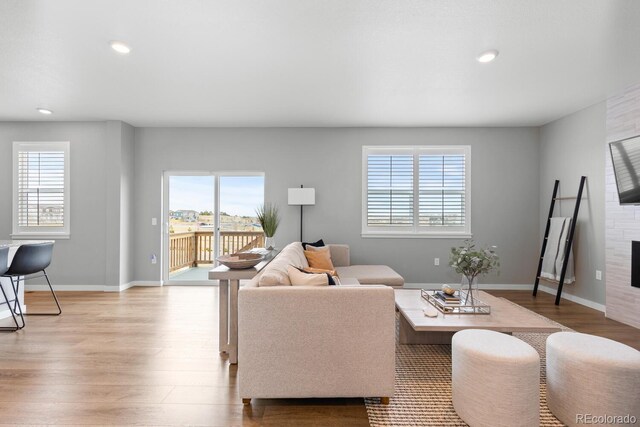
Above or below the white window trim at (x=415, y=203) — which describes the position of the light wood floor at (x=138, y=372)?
below

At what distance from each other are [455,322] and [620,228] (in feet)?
9.20

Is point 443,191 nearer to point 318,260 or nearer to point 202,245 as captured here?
point 318,260

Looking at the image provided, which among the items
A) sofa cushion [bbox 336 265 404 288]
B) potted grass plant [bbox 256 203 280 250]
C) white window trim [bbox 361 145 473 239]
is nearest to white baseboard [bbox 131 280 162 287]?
potted grass plant [bbox 256 203 280 250]

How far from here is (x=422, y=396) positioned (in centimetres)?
216

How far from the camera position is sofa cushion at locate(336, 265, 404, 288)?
13.0ft

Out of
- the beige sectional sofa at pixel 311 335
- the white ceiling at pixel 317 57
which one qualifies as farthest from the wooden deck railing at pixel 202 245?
the beige sectional sofa at pixel 311 335

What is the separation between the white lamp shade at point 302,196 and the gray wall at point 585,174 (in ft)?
12.0

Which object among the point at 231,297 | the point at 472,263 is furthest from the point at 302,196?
the point at 472,263

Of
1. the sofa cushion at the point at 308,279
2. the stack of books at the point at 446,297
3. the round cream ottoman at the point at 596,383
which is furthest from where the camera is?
the stack of books at the point at 446,297

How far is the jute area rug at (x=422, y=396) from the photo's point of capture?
191 centimetres

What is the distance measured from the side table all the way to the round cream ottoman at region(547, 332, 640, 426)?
2095 mm

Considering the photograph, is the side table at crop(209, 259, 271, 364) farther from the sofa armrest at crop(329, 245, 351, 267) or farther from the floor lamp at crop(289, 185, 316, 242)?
the floor lamp at crop(289, 185, 316, 242)

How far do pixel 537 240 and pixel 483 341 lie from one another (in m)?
4.11

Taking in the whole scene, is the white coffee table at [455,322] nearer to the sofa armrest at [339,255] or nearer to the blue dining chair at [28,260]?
the sofa armrest at [339,255]
